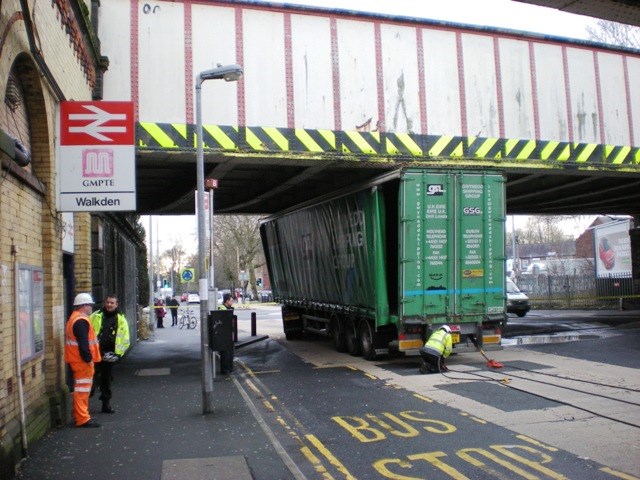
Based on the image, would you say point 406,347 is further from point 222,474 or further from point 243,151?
point 222,474

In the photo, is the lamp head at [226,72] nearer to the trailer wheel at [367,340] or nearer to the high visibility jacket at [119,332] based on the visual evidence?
the high visibility jacket at [119,332]

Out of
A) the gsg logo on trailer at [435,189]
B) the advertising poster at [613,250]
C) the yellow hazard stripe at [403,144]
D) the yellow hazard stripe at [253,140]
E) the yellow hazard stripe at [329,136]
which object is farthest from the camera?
the advertising poster at [613,250]

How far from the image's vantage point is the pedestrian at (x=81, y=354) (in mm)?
7996

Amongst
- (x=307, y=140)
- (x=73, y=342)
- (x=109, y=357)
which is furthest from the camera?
(x=307, y=140)

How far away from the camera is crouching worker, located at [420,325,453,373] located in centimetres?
1170

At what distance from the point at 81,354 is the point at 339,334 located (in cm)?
877

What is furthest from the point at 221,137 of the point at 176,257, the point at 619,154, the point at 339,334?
the point at 176,257

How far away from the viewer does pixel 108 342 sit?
9.34 metres

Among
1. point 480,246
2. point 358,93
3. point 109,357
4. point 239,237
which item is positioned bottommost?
point 109,357

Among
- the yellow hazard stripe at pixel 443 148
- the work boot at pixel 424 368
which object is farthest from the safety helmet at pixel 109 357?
the yellow hazard stripe at pixel 443 148

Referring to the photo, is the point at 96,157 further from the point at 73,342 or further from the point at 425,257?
the point at 425,257

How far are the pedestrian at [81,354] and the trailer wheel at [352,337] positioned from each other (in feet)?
25.2

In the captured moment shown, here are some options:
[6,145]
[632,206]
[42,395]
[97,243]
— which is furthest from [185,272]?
[6,145]

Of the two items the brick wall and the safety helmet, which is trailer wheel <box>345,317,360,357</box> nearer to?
the safety helmet
